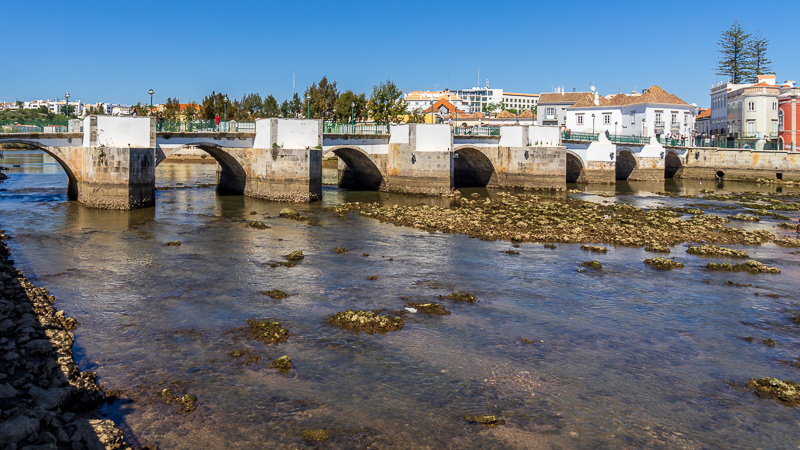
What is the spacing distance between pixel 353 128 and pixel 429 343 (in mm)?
30667

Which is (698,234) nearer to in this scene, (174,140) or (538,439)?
(538,439)

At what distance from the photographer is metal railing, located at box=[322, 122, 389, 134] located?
134 feet

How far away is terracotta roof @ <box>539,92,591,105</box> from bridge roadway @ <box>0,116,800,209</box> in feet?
95.0

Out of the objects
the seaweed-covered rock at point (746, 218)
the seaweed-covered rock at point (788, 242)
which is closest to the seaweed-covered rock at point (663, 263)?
the seaweed-covered rock at point (788, 242)

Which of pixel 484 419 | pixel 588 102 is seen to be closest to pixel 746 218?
pixel 484 419

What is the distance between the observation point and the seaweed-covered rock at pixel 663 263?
20859 millimetres

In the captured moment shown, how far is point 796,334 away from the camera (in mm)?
14312

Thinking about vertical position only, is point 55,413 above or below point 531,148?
below

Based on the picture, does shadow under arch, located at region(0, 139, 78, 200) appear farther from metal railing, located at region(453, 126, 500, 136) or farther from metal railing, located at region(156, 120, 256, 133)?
metal railing, located at region(453, 126, 500, 136)

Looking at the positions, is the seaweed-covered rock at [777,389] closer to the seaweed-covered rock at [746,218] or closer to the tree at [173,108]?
the seaweed-covered rock at [746,218]

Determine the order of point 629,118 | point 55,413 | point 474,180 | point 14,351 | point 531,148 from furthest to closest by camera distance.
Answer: point 629,118 → point 474,180 → point 531,148 → point 14,351 → point 55,413

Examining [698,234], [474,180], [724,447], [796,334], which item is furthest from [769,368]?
[474,180]

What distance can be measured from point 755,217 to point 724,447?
28.3 m

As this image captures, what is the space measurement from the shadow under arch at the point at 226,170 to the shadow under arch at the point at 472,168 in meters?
18.0
